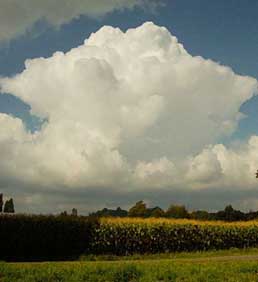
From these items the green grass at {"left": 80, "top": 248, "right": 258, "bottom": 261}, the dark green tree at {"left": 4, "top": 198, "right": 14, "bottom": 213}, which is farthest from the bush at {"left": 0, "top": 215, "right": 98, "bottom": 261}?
the dark green tree at {"left": 4, "top": 198, "right": 14, "bottom": 213}

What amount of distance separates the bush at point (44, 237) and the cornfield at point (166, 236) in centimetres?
95

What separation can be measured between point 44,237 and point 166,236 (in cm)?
856

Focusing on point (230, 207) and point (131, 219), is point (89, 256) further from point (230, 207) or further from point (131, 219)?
point (230, 207)

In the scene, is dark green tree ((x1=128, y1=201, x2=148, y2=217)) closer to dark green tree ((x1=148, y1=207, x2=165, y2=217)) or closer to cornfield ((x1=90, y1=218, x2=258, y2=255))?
dark green tree ((x1=148, y1=207, x2=165, y2=217))

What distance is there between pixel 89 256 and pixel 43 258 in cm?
268

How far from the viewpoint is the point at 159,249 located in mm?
36500

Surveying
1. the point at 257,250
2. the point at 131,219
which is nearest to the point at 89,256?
the point at 131,219

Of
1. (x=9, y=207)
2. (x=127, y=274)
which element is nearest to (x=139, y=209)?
(x=9, y=207)

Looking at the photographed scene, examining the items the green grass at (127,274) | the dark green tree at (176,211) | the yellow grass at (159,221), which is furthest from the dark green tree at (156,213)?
the green grass at (127,274)

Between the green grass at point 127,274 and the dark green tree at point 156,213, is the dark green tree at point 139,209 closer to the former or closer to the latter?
the dark green tree at point 156,213

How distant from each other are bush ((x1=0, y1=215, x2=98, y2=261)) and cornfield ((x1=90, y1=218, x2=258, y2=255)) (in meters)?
0.95

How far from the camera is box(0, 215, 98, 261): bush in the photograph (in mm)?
32000

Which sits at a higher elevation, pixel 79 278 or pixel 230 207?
pixel 230 207

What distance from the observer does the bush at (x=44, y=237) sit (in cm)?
3200
